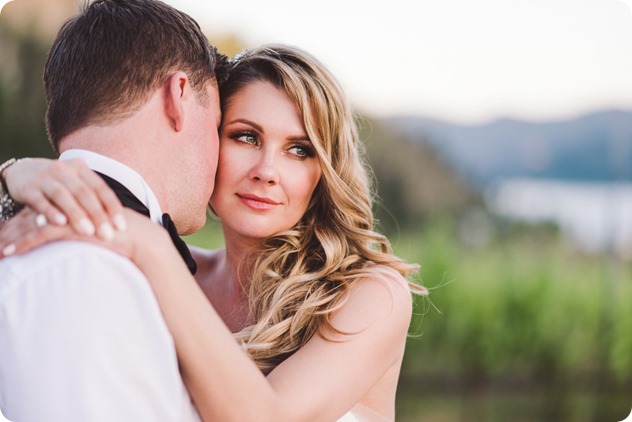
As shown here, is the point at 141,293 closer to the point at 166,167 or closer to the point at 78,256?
the point at 78,256

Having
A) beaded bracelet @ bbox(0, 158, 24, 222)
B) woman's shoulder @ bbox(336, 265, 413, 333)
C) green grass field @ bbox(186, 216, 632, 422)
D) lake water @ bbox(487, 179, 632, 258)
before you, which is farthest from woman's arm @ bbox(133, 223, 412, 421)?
lake water @ bbox(487, 179, 632, 258)

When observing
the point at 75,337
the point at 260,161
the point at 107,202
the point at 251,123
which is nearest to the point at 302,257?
the point at 260,161

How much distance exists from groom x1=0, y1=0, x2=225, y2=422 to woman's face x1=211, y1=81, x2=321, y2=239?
274 millimetres

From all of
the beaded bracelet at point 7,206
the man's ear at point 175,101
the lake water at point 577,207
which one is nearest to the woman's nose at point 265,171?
the man's ear at point 175,101

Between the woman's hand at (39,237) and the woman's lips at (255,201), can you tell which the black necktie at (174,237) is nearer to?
the woman's hand at (39,237)

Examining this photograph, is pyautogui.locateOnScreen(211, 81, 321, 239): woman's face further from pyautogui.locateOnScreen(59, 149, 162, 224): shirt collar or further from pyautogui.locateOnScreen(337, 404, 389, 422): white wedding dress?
pyautogui.locateOnScreen(59, 149, 162, 224): shirt collar

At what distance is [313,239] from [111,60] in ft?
4.12

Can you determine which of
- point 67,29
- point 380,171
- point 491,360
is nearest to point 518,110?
point 380,171

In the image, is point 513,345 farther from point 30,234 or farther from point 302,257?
point 30,234

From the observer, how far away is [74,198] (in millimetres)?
1724

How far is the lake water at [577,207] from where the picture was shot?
9578 mm

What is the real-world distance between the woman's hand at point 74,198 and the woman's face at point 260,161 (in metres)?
1.06

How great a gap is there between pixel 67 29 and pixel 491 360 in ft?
20.4

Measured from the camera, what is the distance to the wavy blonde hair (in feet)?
9.05
